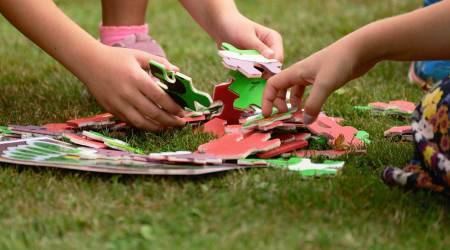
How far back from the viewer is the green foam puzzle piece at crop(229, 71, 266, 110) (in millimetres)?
1728

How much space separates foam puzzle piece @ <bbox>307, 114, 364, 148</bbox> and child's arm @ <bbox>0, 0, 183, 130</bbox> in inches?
12.3

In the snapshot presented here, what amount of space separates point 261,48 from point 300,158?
38 centimetres

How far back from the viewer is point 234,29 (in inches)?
75.4

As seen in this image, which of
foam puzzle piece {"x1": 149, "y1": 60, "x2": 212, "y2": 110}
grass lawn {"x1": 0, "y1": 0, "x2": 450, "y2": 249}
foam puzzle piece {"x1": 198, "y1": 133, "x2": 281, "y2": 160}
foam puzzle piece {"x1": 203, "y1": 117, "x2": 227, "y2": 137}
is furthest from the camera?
foam puzzle piece {"x1": 203, "y1": 117, "x2": 227, "y2": 137}

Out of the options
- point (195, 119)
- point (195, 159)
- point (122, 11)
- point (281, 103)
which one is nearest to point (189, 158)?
point (195, 159)

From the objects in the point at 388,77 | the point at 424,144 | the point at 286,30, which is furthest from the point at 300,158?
the point at 286,30

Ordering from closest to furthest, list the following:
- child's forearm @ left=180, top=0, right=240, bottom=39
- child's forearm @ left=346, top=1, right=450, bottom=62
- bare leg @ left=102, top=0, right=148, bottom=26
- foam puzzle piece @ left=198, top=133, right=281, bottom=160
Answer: child's forearm @ left=346, top=1, right=450, bottom=62 < foam puzzle piece @ left=198, top=133, right=281, bottom=160 < child's forearm @ left=180, top=0, right=240, bottom=39 < bare leg @ left=102, top=0, right=148, bottom=26

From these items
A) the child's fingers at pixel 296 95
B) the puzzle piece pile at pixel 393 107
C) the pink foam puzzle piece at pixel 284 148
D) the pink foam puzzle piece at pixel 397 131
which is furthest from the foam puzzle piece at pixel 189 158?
the puzzle piece pile at pixel 393 107

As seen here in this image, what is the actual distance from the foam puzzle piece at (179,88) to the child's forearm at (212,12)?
0.33 meters

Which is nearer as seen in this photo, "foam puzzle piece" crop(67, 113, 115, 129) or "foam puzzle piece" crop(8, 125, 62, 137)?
"foam puzzle piece" crop(8, 125, 62, 137)

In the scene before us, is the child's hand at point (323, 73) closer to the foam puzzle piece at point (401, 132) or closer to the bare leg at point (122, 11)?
the foam puzzle piece at point (401, 132)

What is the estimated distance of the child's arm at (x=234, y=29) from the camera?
1858mm

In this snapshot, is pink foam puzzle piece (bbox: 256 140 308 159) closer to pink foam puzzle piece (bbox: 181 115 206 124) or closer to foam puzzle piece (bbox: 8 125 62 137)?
pink foam puzzle piece (bbox: 181 115 206 124)

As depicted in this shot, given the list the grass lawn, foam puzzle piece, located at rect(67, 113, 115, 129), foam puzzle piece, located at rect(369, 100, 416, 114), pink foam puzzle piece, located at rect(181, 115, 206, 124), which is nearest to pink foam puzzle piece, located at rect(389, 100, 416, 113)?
foam puzzle piece, located at rect(369, 100, 416, 114)
